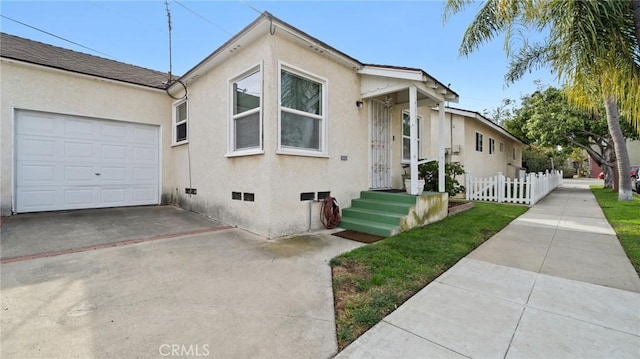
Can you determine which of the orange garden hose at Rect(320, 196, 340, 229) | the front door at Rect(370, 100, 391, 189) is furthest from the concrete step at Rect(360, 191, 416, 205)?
the orange garden hose at Rect(320, 196, 340, 229)

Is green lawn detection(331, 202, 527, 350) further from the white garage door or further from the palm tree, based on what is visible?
the white garage door

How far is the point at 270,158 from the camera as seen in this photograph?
517 centimetres

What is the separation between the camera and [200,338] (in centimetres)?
221

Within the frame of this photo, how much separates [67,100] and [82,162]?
5.44ft

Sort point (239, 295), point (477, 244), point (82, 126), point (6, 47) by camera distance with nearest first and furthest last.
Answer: point (239, 295)
point (477, 244)
point (6, 47)
point (82, 126)

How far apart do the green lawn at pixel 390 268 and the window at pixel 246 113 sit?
3016 mm

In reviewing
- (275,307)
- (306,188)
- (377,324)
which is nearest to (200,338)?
(275,307)

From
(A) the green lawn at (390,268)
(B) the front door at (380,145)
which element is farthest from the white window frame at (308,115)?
(A) the green lawn at (390,268)

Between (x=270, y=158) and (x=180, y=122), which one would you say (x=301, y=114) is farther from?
(x=180, y=122)

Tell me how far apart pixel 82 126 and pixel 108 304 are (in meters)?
7.11

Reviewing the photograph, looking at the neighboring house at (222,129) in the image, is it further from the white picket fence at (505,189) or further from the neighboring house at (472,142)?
the neighboring house at (472,142)

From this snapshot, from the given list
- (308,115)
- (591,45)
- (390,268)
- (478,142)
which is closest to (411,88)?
(308,115)

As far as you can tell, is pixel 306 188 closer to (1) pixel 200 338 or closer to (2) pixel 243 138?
(2) pixel 243 138

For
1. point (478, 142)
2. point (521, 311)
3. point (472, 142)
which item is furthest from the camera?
point (478, 142)
